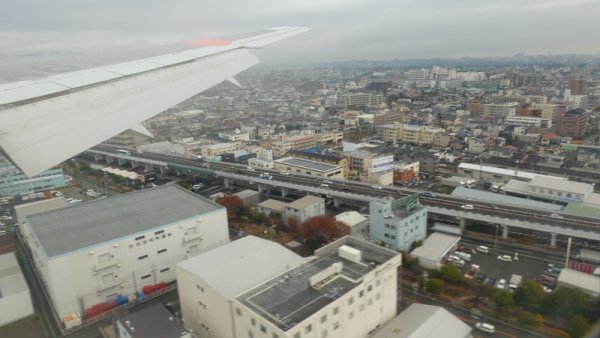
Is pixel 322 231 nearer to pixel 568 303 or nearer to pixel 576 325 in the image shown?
pixel 568 303

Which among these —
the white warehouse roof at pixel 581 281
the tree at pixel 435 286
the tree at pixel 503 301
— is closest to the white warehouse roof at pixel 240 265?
the tree at pixel 435 286

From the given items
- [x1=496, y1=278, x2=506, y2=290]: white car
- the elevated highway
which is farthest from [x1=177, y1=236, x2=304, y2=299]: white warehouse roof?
the elevated highway

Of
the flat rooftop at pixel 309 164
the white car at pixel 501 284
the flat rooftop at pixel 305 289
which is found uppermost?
the flat rooftop at pixel 305 289

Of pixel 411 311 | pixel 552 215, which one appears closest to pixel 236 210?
pixel 411 311

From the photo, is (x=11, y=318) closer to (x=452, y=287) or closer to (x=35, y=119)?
(x=35, y=119)

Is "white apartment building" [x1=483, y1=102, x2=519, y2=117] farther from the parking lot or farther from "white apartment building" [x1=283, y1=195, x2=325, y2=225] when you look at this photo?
the parking lot

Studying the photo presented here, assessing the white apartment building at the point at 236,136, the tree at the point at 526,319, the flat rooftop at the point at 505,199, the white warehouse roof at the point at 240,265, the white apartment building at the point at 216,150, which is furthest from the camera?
the white apartment building at the point at 236,136

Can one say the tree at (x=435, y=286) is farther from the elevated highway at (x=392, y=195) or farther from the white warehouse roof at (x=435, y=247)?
the elevated highway at (x=392, y=195)
